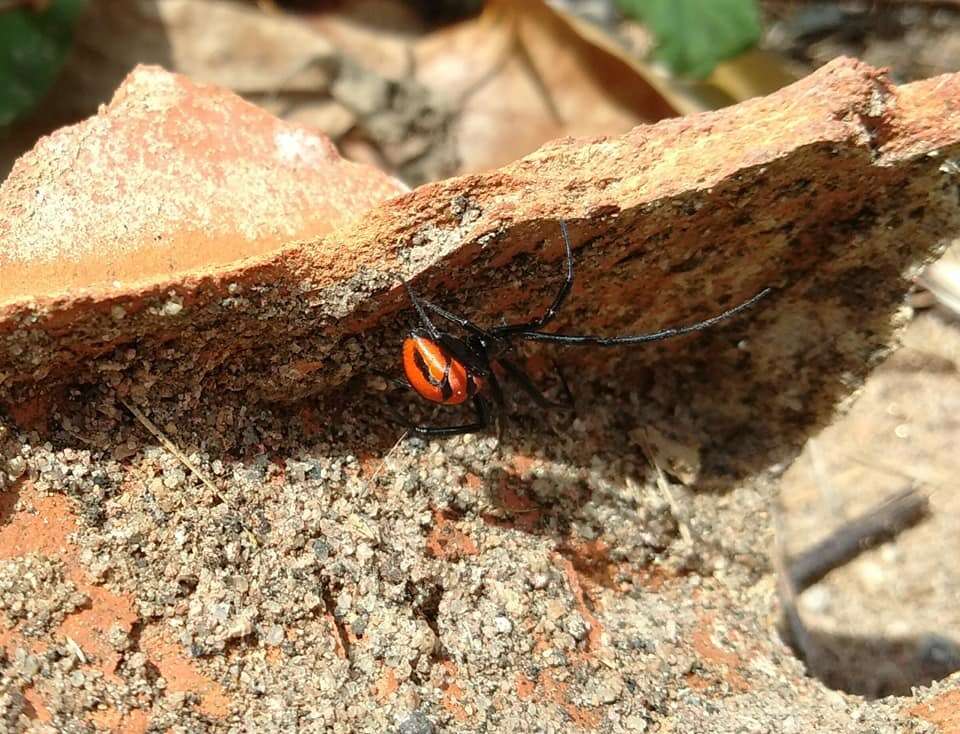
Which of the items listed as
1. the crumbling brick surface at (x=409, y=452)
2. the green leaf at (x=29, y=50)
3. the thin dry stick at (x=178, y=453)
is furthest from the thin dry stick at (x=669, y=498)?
the green leaf at (x=29, y=50)

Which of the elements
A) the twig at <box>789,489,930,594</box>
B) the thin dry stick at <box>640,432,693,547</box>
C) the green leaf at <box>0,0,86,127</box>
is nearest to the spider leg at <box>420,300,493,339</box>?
the thin dry stick at <box>640,432,693,547</box>

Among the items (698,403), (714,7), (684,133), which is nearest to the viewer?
(684,133)

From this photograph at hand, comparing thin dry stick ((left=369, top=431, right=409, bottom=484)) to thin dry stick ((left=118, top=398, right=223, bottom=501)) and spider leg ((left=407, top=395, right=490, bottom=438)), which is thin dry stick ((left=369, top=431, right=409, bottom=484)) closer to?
spider leg ((left=407, top=395, right=490, bottom=438))

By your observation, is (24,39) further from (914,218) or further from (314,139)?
(914,218)

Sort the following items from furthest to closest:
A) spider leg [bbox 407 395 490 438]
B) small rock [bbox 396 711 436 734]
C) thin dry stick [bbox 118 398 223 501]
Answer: spider leg [bbox 407 395 490 438] → thin dry stick [bbox 118 398 223 501] → small rock [bbox 396 711 436 734]

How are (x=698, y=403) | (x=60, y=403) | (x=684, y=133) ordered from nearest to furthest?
(x=60, y=403) < (x=684, y=133) < (x=698, y=403)

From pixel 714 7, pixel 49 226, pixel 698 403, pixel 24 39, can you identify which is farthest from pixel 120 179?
pixel 714 7

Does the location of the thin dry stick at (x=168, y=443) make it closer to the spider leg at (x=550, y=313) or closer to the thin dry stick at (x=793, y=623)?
the spider leg at (x=550, y=313)
